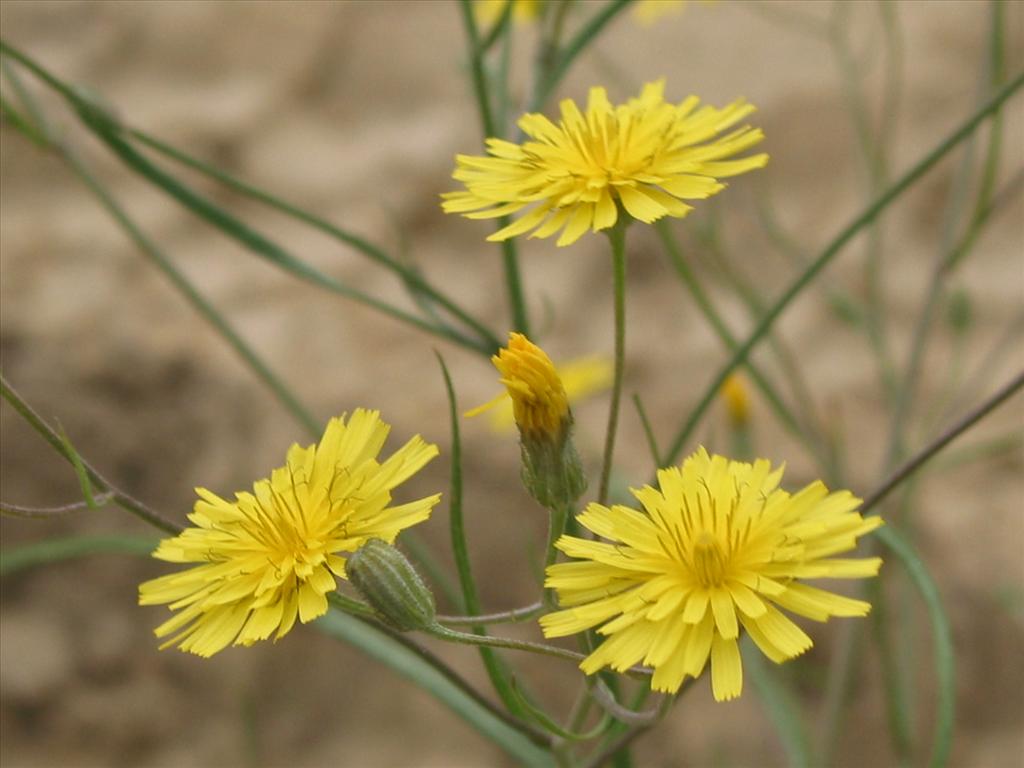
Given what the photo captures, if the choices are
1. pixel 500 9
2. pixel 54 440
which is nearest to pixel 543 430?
pixel 54 440

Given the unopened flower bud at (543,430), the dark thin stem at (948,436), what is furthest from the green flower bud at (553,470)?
the dark thin stem at (948,436)

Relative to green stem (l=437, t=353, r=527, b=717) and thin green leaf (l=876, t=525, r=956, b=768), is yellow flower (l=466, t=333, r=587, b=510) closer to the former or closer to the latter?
green stem (l=437, t=353, r=527, b=717)

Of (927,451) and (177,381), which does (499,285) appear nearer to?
(177,381)

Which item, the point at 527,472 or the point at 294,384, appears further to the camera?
the point at 294,384

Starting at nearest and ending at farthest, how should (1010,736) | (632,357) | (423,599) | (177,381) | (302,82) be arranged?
(423,599) → (1010,736) → (177,381) → (632,357) → (302,82)

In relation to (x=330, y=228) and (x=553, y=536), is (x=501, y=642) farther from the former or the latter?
(x=330, y=228)

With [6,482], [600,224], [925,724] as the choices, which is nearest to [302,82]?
[6,482]
